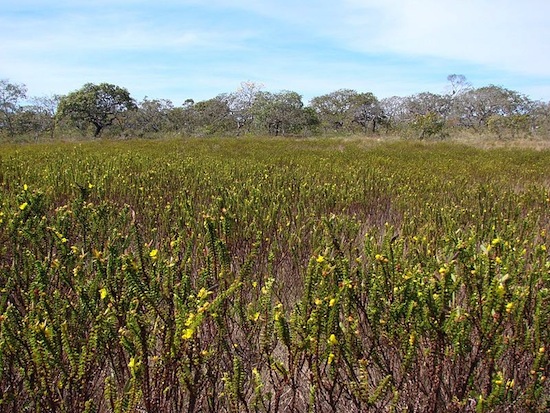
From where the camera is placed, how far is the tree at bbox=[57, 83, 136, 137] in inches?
1249

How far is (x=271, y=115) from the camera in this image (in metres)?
34.1

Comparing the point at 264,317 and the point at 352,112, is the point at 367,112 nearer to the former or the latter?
the point at 352,112

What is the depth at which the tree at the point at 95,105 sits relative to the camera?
31.7 m

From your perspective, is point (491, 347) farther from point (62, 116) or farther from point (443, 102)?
point (443, 102)

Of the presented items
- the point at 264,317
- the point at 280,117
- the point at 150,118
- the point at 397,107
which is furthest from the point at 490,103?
the point at 264,317

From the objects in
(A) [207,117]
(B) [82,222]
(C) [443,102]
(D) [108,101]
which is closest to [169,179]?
(B) [82,222]

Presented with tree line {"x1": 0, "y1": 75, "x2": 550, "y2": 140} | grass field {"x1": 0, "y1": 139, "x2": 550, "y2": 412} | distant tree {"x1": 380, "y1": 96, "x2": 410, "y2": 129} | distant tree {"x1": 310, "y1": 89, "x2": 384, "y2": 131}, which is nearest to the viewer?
grass field {"x1": 0, "y1": 139, "x2": 550, "y2": 412}

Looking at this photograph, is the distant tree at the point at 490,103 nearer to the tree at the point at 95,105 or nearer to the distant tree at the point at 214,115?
the distant tree at the point at 214,115

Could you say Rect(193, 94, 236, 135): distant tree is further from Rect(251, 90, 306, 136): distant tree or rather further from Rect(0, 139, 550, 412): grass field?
Rect(0, 139, 550, 412): grass field

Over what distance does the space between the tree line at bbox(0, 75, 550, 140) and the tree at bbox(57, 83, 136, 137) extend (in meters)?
0.07

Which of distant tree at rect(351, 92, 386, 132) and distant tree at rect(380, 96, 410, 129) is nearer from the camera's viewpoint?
distant tree at rect(351, 92, 386, 132)

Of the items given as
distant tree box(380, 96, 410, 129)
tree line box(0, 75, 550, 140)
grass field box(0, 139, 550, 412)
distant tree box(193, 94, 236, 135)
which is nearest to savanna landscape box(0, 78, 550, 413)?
grass field box(0, 139, 550, 412)

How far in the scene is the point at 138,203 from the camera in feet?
14.9

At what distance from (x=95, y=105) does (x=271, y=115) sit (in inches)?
556
